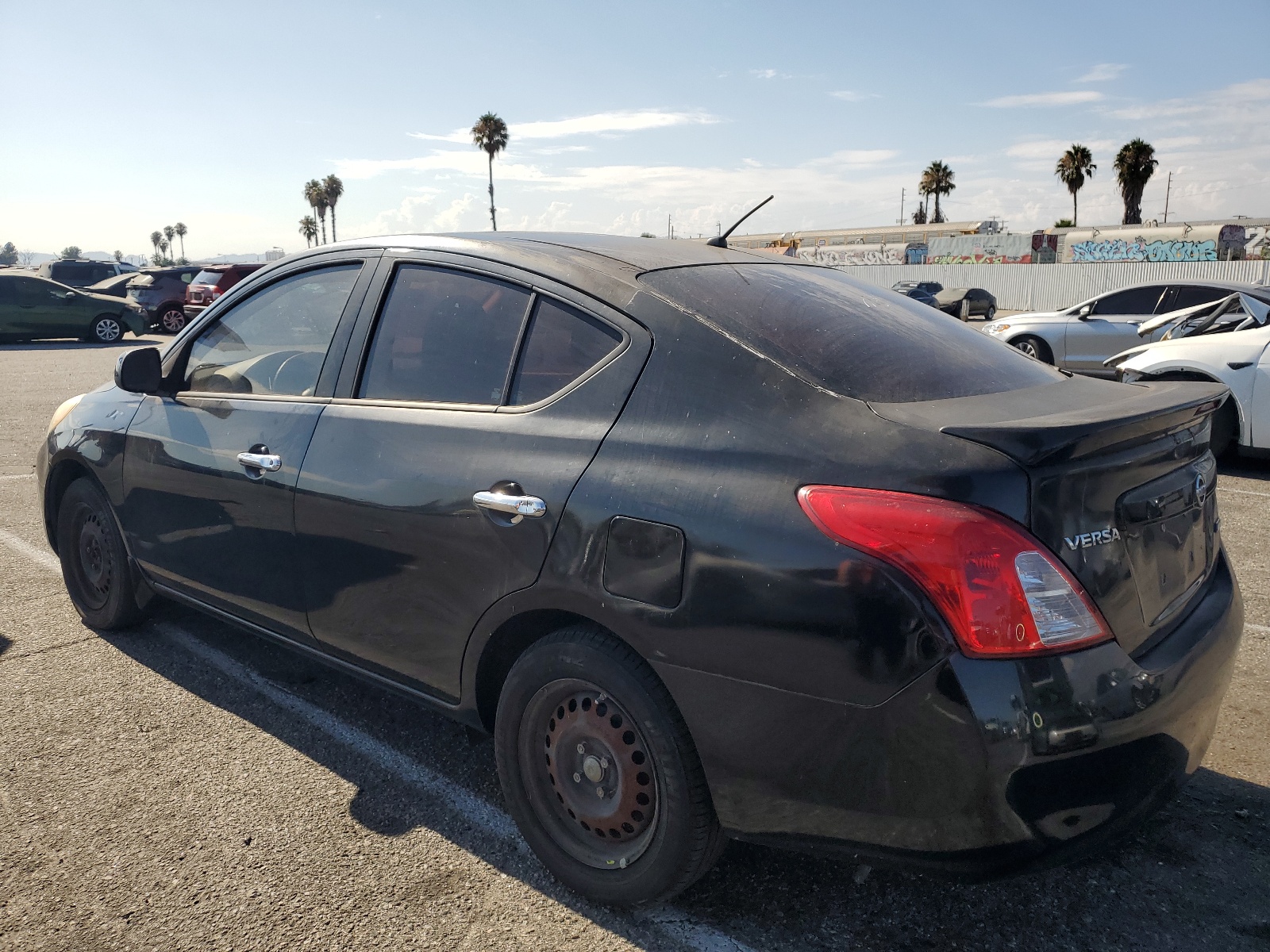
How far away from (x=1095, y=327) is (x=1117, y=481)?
41.1 ft

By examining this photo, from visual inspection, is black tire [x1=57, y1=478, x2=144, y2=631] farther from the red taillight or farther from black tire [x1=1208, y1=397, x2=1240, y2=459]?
black tire [x1=1208, y1=397, x2=1240, y2=459]

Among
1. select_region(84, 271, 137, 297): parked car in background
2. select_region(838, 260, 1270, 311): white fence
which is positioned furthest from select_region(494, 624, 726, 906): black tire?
select_region(838, 260, 1270, 311): white fence

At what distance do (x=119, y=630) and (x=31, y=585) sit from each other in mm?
1068

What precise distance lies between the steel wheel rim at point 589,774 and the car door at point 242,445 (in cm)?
109

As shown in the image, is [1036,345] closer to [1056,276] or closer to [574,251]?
[574,251]

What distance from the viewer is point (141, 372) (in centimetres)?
369

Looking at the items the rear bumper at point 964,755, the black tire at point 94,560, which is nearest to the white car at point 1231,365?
the rear bumper at point 964,755

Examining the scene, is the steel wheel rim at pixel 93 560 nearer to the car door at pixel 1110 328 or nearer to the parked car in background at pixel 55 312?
the car door at pixel 1110 328

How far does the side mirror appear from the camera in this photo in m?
3.69

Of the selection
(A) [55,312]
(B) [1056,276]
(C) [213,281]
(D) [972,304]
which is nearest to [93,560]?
(C) [213,281]

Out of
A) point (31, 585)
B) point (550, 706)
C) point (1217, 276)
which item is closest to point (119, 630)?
point (31, 585)

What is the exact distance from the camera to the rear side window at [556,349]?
245cm

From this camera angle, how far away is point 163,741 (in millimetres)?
3293

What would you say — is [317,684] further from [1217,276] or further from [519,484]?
[1217,276]
